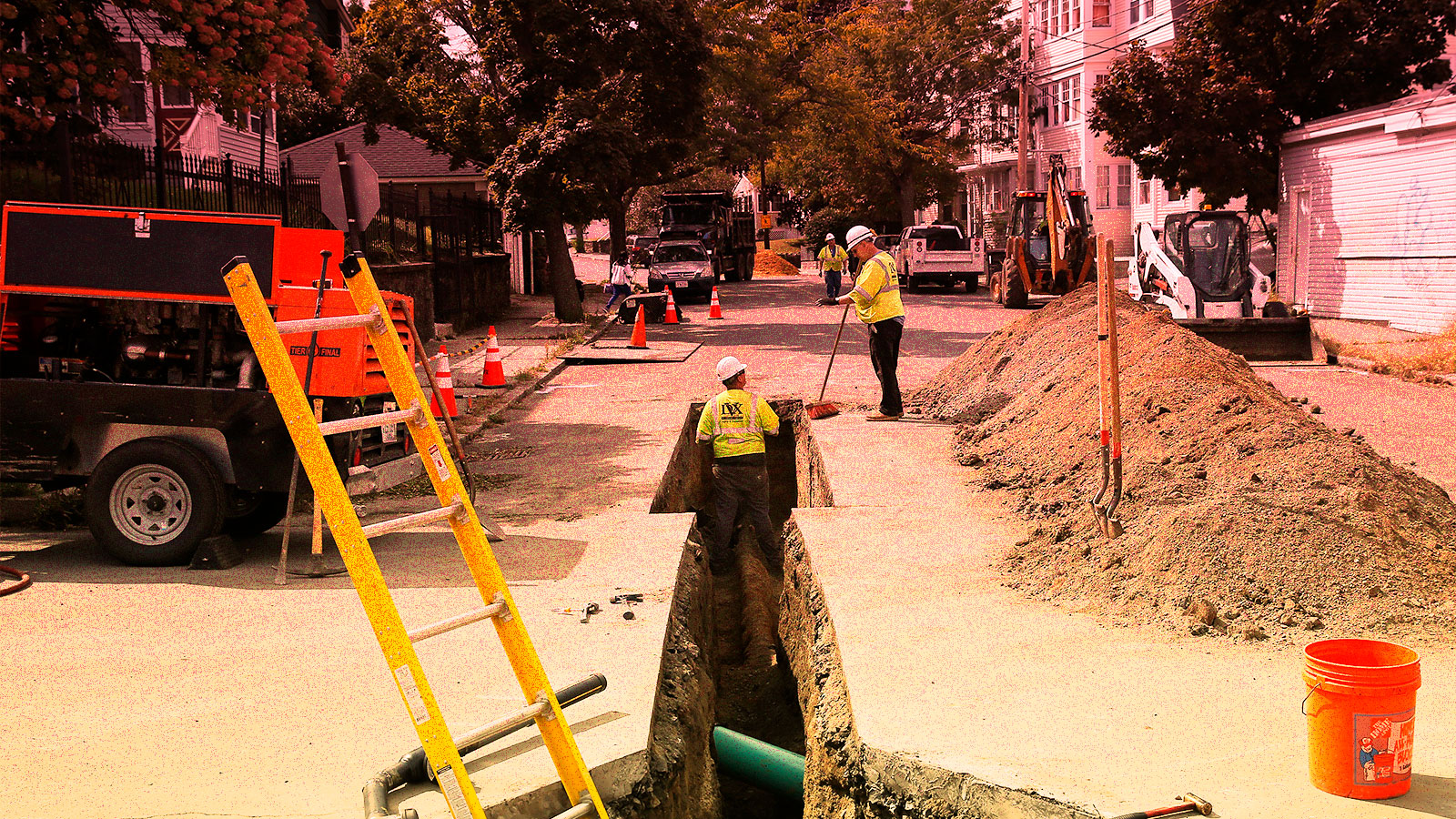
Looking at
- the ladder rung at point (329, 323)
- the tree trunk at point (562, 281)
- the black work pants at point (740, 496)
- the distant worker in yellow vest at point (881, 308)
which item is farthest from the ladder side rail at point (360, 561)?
the tree trunk at point (562, 281)

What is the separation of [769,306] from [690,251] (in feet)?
12.3

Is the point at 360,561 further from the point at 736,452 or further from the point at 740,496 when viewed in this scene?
the point at 740,496

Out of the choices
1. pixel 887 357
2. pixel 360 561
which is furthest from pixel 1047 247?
pixel 360 561

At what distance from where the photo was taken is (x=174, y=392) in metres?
7.90

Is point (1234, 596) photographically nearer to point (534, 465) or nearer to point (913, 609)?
point (913, 609)

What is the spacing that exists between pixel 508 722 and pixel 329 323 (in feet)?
4.65

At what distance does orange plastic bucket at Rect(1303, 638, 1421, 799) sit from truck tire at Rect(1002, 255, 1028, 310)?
1002 inches

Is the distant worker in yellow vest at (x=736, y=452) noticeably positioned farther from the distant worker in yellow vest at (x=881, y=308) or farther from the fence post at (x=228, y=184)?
the fence post at (x=228, y=184)

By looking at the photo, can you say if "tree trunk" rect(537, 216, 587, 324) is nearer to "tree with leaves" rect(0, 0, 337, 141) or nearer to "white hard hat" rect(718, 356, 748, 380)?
"tree with leaves" rect(0, 0, 337, 141)

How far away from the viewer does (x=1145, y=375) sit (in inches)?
410

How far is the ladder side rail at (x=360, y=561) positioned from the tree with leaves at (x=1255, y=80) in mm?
24824

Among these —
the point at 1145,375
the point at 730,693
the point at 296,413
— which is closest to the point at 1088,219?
the point at 1145,375

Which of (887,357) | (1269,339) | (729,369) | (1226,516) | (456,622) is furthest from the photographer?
(1269,339)

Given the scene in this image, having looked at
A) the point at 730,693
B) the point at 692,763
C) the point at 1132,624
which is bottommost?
the point at 730,693
